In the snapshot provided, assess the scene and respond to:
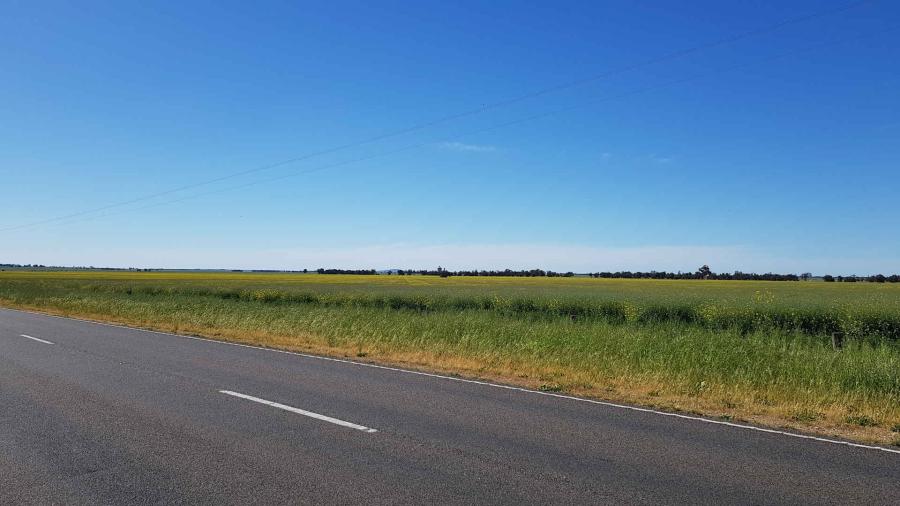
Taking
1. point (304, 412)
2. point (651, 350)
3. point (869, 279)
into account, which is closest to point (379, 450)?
point (304, 412)

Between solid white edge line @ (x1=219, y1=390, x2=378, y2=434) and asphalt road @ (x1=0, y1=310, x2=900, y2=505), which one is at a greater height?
solid white edge line @ (x1=219, y1=390, x2=378, y2=434)

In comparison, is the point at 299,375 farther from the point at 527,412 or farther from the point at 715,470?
the point at 715,470

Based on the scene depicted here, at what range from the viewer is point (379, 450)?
5.96m

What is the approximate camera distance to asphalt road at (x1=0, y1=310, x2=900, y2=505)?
485 centimetres

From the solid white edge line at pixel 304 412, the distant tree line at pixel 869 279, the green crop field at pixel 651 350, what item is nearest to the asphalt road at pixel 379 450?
the solid white edge line at pixel 304 412

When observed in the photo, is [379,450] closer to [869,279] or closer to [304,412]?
[304,412]

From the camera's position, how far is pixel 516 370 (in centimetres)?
1221

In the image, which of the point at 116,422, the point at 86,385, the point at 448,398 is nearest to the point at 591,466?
the point at 448,398

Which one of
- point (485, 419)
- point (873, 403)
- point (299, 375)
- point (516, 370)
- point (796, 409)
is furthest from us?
point (516, 370)

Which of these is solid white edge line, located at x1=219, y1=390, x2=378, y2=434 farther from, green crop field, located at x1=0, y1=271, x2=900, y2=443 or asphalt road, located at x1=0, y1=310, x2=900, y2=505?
green crop field, located at x1=0, y1=271, x2=900, y2=443

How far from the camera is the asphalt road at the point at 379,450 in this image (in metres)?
4.85

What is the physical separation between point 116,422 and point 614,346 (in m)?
11.9

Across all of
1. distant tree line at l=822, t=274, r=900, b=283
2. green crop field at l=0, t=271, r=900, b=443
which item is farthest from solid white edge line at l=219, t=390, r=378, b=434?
distant tree line at l=822, t=274, r=900, b=283

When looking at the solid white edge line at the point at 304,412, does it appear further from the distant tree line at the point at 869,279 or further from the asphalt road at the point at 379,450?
the distant tree line at the point at 869,279
